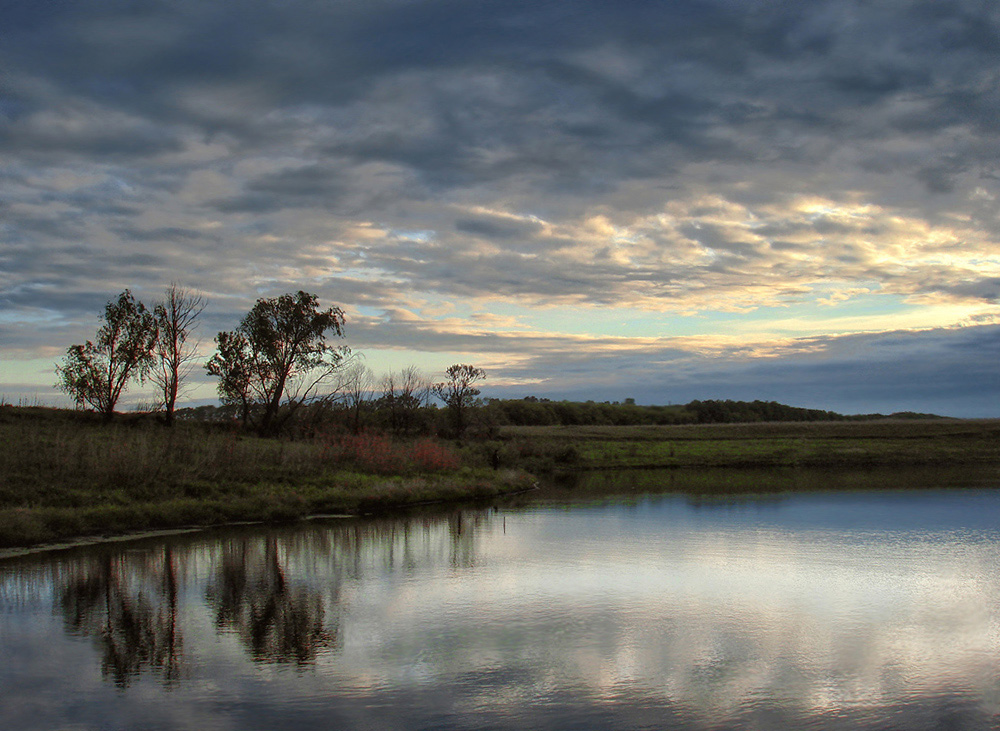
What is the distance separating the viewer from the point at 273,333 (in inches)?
2112

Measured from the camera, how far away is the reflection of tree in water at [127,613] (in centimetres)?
934

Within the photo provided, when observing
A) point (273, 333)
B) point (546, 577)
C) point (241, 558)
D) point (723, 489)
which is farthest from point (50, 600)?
point (273, 333)

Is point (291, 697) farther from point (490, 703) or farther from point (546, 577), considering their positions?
point (546, 577)

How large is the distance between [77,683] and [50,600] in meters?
4.88

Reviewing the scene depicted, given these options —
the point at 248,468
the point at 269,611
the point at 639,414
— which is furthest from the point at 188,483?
the point at 639,414

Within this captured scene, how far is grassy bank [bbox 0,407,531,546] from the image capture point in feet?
68.8

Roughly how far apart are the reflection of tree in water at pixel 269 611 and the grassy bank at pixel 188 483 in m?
6.40

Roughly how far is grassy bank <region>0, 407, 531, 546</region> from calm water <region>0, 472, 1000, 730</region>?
2.84 metres

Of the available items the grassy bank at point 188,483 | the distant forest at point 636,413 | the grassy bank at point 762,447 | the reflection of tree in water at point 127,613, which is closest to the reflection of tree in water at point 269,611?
the reflection of tree in water at point 127,613

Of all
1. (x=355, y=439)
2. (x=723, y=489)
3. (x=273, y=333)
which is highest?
(x=273, y=333)

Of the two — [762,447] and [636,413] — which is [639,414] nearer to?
[636,413]

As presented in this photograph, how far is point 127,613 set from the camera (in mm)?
11844

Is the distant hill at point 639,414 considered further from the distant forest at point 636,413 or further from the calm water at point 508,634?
the calm water at point 508,634

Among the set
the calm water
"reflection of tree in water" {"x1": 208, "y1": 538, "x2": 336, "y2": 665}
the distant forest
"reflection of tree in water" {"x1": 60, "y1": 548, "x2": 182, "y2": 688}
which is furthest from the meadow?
the distant forest
